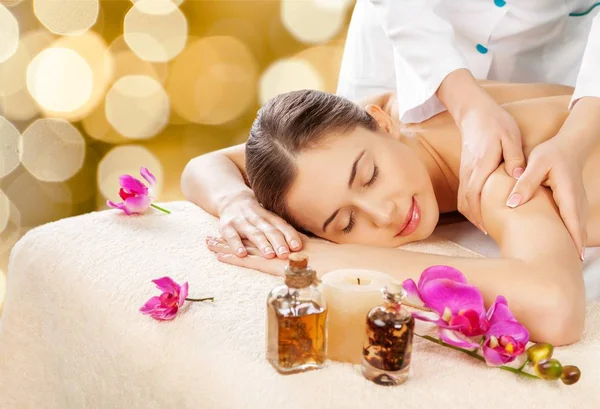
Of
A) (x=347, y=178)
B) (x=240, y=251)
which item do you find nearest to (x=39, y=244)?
(x=240, y=251)

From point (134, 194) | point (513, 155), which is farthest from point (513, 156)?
point (134, 194)

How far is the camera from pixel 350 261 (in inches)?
53.3

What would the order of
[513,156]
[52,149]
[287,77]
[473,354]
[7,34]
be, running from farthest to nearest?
[287,77] → [52,149] → [7,34] → [513,156] → [473,354]

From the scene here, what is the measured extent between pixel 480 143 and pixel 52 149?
2.10 metres

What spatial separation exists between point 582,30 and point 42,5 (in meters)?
2.06

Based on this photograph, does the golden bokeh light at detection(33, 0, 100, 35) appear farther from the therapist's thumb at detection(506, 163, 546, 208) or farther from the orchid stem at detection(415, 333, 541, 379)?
the orchid stem at detection(415, 333, 541, 379)

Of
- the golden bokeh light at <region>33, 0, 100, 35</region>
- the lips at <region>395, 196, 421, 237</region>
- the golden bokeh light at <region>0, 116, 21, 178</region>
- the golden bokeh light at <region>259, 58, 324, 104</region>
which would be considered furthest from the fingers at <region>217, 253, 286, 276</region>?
the golden bokeh light at <region>259, 58, 324, 104</region>

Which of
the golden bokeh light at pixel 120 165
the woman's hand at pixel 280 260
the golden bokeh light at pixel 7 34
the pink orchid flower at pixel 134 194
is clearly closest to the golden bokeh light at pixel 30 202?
the golden bokeh light at pixel 120 165

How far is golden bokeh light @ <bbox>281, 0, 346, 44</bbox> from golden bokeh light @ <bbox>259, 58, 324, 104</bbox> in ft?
0.41

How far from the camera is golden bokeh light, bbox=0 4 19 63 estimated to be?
2766mm

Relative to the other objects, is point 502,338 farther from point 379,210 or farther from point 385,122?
point 385,122

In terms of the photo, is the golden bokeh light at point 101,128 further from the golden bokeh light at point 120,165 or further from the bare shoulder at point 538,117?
the bare shoulder at point 538,117

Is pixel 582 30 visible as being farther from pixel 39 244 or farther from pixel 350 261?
pixel 39 244

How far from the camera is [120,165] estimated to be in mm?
3254
